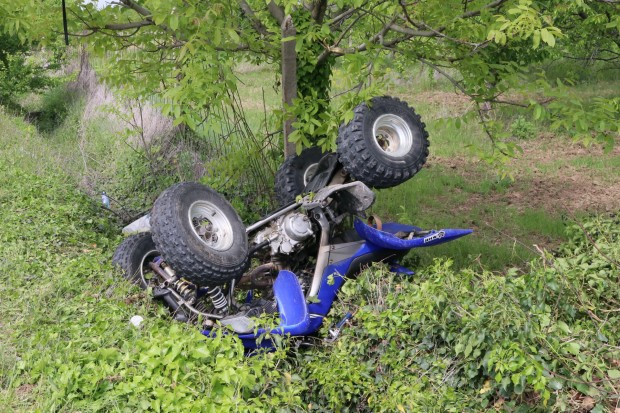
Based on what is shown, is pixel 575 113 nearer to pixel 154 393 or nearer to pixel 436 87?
pixel 154 393

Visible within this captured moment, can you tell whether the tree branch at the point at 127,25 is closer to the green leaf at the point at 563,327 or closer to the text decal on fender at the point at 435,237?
the text decal on fender at the point at 435,237

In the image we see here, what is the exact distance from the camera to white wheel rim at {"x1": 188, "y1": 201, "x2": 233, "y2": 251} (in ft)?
18.2

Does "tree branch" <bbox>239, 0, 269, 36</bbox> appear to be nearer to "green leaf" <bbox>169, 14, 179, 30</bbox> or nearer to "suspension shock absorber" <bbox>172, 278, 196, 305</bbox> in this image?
"green leaf" <bbox>169, 14, 179, 30</bbox>

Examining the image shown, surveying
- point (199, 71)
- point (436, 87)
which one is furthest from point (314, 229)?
point (436, 87)

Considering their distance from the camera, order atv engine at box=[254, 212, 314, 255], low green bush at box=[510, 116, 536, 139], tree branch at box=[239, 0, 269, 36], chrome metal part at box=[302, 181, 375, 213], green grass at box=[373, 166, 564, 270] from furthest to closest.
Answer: low green bush at box=[510, 116, 536, 139] < green grass at box=[373, 166, 564, 270] < tree branch at box=[239, 0, 269, 36] < atv engine at box=[254, 212, 314, 255] < chrome metal part at box=[302, 181, 375, 213]

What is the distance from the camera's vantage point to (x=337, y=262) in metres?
5.65

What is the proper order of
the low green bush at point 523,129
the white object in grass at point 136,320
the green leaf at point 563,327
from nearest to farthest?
the green leaf at point 563,327, the white object in grass at point 136,320, the low green bush at point 523,129

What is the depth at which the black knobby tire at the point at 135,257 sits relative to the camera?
604cm

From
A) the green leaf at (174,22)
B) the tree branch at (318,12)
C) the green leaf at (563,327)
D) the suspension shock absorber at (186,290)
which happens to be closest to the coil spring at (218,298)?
the suspension shock absorber at (186,290)

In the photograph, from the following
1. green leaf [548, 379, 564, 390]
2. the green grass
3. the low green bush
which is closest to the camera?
green leaf [548, 379, 564, 390]

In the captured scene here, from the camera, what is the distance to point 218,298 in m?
5.66

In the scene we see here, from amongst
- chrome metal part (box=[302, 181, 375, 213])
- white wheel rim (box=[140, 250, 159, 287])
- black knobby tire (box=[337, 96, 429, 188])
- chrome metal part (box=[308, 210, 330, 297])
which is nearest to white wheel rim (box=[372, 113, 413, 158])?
black knobby tire (box=[337, 96, 429, 188])

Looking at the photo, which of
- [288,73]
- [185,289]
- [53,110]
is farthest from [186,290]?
[53,110]

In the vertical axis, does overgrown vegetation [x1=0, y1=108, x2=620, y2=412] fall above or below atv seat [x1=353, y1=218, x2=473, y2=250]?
below
